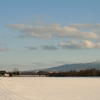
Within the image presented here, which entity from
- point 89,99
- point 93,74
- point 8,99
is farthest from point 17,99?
point 93,74

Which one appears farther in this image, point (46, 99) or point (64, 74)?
point (64, 74)

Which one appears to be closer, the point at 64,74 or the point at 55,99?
the point at 55,99

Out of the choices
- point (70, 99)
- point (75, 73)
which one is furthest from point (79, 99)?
point (75, 73)

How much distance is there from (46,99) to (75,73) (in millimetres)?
86512

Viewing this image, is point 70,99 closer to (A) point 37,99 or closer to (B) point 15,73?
(A) point 37,99

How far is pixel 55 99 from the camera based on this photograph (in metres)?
15.0

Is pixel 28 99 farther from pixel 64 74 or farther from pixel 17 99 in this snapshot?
pixel 64 74

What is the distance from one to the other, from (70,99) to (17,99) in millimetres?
3125

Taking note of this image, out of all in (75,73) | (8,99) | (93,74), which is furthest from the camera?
(75,73)

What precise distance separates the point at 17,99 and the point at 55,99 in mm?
2263

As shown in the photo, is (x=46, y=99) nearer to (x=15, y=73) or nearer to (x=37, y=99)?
(x=37, y=99)

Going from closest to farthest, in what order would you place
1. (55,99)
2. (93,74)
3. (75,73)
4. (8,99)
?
(8,99) < (55,99) < (93,74) < (75,73)

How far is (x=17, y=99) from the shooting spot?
14250 mm

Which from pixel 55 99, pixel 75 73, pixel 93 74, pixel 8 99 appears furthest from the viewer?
pixel 75 73
